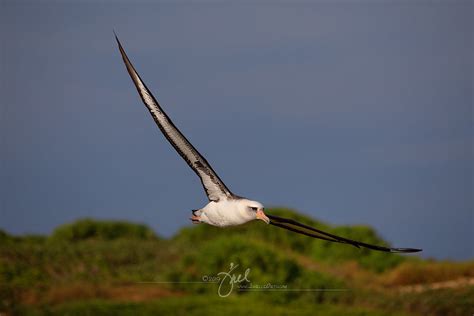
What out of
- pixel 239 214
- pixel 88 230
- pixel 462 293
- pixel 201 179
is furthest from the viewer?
pixel 88 230

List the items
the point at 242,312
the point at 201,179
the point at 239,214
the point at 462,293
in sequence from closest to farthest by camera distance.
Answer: the point at 239,214 < the point at 201,179 < the point at 242,312 < the point at 462,293

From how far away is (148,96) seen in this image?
8.78 m

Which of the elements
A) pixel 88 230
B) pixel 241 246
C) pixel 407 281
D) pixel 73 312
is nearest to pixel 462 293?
pixel 407 281

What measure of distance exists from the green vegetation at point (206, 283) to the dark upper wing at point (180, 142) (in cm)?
998

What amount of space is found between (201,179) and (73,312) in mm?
10536

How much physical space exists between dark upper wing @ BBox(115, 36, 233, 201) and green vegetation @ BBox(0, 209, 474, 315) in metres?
9.98

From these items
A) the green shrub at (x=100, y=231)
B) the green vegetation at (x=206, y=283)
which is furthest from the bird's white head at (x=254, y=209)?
the green shrub at (x=100, y=231)

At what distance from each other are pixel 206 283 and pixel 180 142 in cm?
1182

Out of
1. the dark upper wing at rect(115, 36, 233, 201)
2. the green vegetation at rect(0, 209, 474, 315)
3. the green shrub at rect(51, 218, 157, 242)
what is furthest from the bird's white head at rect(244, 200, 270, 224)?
the green shrub at rect(51, 218, 157, 242)

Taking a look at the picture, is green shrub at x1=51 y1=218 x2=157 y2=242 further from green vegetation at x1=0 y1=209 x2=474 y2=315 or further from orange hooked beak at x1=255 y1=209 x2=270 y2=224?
orange hooked beak at x1=255 y1=209 x2=270 y2=224

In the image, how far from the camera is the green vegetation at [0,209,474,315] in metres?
19.3

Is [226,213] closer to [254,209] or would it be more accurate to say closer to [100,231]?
[254,209]

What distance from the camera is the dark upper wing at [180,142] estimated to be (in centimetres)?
874

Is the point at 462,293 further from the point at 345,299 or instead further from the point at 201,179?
the point at 201,179
